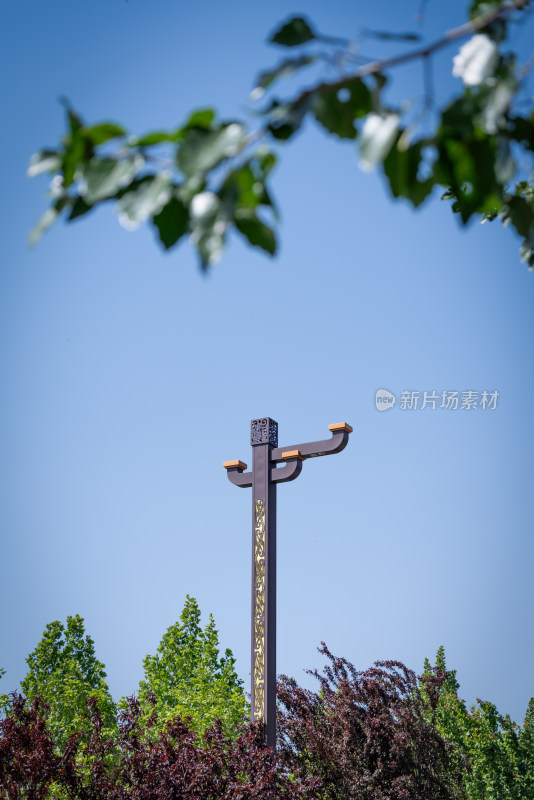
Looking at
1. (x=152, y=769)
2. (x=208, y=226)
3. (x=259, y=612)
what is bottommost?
(x=152, y=769)

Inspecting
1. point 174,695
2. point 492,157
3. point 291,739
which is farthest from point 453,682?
point 492,157

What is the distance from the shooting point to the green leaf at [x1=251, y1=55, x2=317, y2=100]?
1.12 m

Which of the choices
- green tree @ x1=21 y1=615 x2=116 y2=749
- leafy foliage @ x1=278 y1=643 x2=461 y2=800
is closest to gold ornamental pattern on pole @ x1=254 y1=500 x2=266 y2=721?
leafy foliage @ x1=278 y1=643 x2=461 y2=800

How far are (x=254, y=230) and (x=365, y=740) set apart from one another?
8.15m

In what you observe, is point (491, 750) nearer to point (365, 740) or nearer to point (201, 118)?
point (365, 740)

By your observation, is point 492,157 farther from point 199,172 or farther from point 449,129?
point 199,172

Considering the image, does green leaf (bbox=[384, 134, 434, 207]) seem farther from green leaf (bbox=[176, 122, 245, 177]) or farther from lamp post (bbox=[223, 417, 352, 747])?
lamp post (bbox=[223, 417, 352, 747])

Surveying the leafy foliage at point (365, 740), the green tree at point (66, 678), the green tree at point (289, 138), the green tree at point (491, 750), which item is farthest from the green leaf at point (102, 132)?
the green tree at point (66, 678)

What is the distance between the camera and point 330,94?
1.16 metres

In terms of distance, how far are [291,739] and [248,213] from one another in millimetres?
8104

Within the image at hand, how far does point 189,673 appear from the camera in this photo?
1305cm

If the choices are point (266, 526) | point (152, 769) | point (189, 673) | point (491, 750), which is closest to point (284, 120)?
point (152, 769)

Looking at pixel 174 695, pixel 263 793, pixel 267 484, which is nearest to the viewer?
pixel 263 793

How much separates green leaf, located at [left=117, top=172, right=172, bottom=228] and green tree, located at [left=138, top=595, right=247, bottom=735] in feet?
36.1
